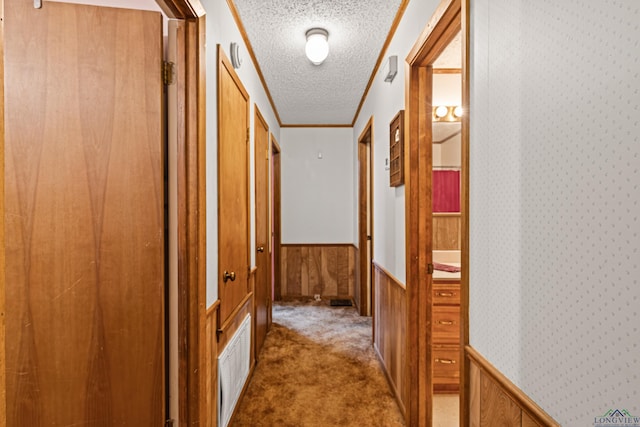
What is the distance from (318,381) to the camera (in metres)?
2.56

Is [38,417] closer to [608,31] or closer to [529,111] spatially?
[529,111]

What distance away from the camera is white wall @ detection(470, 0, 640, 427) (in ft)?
1.97

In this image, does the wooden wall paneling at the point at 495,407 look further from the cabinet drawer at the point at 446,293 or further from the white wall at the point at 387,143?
the cabinet drawer at the point at 446,293

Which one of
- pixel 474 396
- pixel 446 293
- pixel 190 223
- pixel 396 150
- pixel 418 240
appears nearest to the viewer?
pixel 474 396

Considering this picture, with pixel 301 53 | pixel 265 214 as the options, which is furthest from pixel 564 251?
pixel 265 214

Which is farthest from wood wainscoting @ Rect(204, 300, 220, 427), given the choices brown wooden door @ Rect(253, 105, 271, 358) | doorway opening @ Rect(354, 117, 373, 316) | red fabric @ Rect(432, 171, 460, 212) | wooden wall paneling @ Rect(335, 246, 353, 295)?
wooden wall paneling @ Rect(335, 246, 353, 295)

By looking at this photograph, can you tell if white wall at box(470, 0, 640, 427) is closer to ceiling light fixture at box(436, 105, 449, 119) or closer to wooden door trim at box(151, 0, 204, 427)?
wooden door trim at box(151, 0, 204, 427)

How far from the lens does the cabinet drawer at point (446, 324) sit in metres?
2.33

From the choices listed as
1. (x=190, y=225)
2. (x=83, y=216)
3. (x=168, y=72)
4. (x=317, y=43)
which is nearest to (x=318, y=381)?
(x=190, y=225)

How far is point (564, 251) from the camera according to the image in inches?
29.1

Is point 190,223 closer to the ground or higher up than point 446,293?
higher up

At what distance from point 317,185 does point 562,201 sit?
4.23m

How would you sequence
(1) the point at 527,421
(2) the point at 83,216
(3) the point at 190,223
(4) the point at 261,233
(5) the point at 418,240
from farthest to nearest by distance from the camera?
1. (4) the point at 261,233
2. (5) the point at 418,240
3. (3) the point at 190,223
4. (2) the point at 83,216
5. (1) the point at 527,421

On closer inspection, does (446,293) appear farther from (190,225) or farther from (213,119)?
(213,119)
